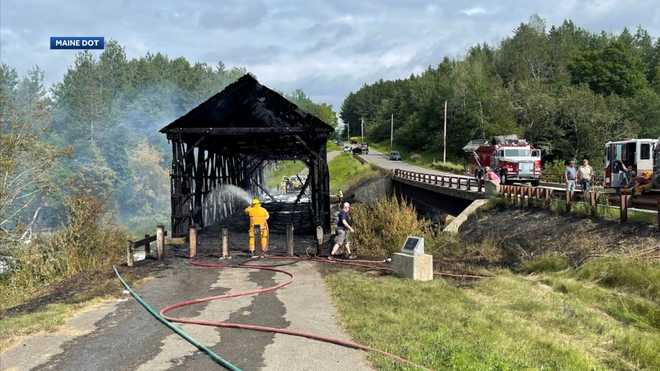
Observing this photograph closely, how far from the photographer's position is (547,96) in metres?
77.6

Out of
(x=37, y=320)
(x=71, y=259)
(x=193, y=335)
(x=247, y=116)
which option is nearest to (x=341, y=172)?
(x=247, y=116)

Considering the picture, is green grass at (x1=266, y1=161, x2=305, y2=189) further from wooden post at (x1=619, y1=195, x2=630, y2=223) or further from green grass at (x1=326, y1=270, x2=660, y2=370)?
green grass at (x1=326, y1=270, x2=660, y2=370)

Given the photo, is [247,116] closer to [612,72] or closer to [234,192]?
[234,192]

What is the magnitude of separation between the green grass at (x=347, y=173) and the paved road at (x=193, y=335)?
53.0 m

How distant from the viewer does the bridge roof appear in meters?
22.1

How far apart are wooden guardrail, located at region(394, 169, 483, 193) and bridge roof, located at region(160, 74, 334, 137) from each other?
11.2 meters

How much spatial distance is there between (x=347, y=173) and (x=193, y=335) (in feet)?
238

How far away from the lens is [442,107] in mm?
98375

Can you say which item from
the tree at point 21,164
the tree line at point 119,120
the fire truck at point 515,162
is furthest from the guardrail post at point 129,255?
the tree line at point 119,120

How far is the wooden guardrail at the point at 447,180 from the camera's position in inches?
1248

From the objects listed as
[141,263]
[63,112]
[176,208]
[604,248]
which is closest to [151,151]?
[63,112]

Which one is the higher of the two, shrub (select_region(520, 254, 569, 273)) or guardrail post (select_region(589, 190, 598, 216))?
guardrail post (select_region(589, 190, 598, 216))

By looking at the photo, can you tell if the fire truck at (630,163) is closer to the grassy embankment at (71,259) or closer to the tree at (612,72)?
the grassy embankment at (71,259)

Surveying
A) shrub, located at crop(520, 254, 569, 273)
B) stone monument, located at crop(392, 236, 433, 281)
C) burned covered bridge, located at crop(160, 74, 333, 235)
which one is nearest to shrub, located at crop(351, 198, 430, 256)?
burned covered bridge, located at crop(160, 74, 333, 235)
